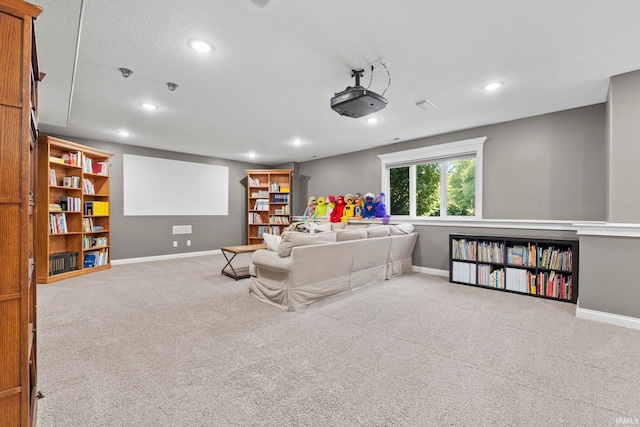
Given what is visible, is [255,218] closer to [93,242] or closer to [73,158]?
[93,242]

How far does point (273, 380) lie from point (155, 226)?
19.0 ft

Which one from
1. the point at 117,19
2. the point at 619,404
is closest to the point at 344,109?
the point at 117,19

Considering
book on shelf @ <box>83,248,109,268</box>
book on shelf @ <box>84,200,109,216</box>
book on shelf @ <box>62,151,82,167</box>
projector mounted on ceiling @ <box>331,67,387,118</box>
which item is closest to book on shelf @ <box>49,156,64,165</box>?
book on shelf @ <box>62,151,82,167</box>

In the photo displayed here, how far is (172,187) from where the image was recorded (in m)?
6.71

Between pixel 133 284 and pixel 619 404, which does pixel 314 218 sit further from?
pixel 619 404

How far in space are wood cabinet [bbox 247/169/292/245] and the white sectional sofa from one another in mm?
3998

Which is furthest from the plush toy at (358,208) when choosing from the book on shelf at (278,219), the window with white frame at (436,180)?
the book on shelf at (278,219)

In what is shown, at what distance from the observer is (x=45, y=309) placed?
3.17 meters

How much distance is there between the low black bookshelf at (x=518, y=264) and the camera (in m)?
3.58

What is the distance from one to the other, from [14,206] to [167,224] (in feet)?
19.9

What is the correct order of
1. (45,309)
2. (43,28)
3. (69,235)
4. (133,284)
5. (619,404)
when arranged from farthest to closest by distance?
(69,235)
(133,284)
(45,309)
(43,28)
(619,404)

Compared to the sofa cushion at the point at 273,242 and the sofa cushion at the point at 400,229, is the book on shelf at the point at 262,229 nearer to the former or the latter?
the sofa cushion at the point at 400,229

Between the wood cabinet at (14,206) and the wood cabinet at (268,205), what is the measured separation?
6.72 meters

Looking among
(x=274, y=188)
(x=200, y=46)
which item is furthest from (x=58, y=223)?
(x=274, y=188)
